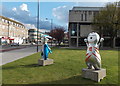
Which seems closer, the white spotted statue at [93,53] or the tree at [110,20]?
the white spotted statue at [93,53]

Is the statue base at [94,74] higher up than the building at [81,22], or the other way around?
A: the building at [81,22]

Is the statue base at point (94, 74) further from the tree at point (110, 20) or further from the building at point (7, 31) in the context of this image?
the building at point (7, 31)

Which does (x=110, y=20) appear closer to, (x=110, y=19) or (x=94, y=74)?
(x=110, y=19)

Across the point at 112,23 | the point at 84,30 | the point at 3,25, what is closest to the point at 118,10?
the point at 112,23

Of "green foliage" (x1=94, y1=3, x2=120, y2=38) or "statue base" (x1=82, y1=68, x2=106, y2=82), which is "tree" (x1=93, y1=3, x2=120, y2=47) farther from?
"statue base" (x1=82, y1=68, x2=106, y2=82)

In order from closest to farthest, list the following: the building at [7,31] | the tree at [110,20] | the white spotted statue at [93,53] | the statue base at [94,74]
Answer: the statue base at [94,74], the white spotted statue at [93,53], the tree at [110,20], the building at [7,31]

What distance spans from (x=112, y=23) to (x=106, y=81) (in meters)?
27.9

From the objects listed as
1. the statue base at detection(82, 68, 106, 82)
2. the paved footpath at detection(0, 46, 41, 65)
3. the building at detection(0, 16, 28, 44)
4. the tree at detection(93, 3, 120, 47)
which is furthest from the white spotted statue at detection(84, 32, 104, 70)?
the building at detection(0, 16, 28, 44)

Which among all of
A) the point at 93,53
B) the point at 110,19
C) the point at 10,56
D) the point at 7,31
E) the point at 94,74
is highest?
the point at 110,19

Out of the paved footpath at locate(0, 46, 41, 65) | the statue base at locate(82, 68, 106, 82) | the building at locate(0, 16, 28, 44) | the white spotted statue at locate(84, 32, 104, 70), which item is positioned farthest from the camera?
the building at locate(0, 16, 28, 44)

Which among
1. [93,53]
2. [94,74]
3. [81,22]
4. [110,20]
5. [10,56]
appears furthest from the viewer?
[81,22]

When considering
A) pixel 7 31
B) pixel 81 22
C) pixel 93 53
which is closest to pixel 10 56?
pixel 93 53

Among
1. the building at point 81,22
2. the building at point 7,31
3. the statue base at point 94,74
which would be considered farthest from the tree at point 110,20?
the building at point 7,31

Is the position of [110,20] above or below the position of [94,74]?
above
